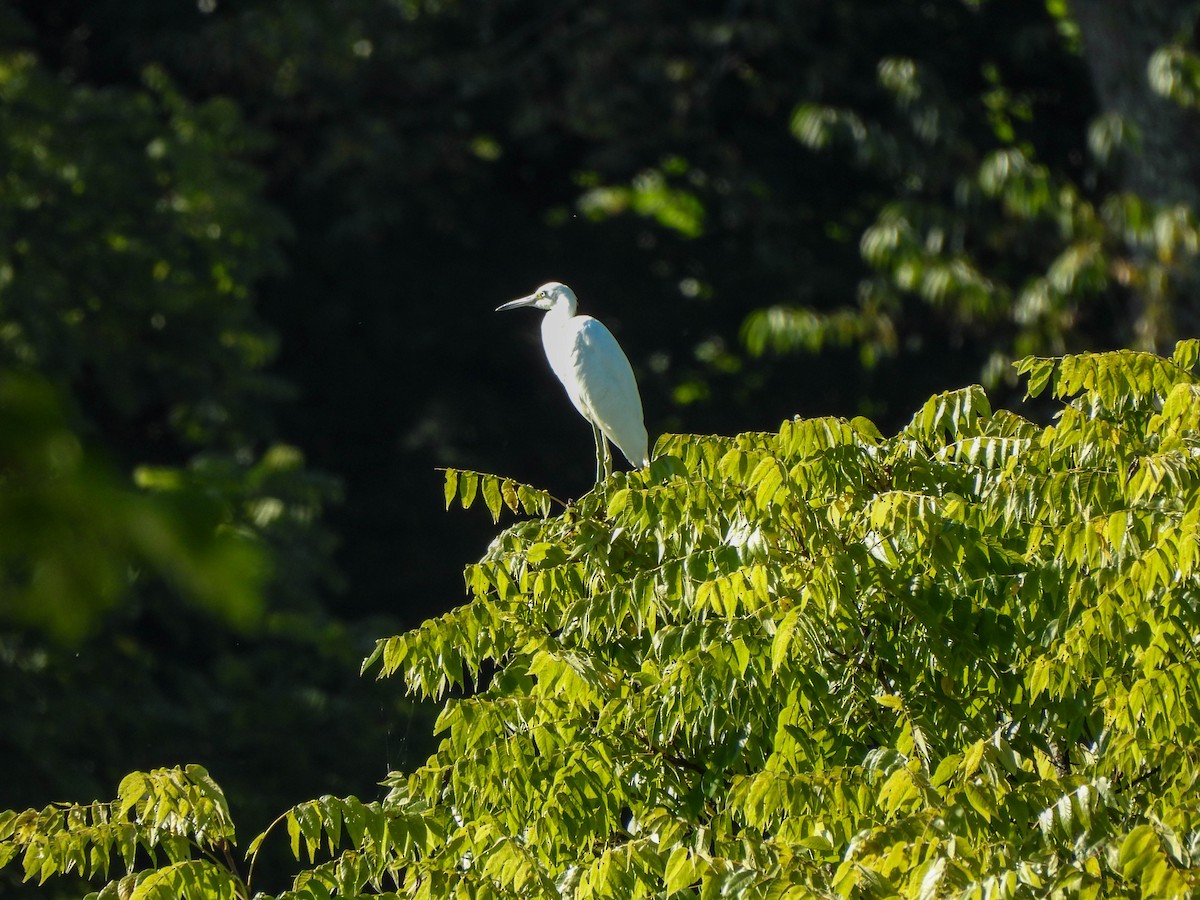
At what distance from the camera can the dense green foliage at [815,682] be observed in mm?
3119

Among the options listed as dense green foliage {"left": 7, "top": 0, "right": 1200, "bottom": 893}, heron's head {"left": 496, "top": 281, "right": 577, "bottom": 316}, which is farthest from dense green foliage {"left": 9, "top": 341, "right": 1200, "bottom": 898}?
dense green foliage {"left": 7, "top": 0, "right": 1200, "bottom": 893}

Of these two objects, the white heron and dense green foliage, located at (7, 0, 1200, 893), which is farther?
dense green foliage, located at (7, 0, 1200, 893)

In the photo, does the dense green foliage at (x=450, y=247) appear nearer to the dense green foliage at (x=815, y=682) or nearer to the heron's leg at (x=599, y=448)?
the heron's leg at (x=599, y=448)

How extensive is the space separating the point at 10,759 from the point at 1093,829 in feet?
27.1

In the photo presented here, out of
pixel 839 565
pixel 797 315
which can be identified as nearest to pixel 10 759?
pixel 797 315

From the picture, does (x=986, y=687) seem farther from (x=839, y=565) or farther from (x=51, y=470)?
(x=51, y=470)

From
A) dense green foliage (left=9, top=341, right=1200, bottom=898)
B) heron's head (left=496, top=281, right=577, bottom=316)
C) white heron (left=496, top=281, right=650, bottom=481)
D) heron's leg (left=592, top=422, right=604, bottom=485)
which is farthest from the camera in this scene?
heron's head (left=496, top=281, right=577, bottom=316)

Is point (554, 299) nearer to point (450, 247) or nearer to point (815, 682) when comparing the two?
point (815, 682)

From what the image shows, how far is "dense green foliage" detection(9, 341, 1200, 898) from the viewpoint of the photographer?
10.2 feet

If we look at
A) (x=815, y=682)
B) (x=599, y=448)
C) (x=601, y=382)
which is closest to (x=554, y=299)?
(x=601, y=382)

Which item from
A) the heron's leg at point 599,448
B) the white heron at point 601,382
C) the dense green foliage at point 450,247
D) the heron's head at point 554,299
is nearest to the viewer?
the heron's leg at point 599,448

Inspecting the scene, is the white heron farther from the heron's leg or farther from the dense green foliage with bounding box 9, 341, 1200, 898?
the dense green foliage with bounding box 9, 341, 1200, 898

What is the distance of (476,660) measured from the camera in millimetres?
4215

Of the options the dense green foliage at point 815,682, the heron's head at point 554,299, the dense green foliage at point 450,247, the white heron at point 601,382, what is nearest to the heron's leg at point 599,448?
the white heron at point 601,382
